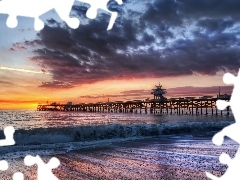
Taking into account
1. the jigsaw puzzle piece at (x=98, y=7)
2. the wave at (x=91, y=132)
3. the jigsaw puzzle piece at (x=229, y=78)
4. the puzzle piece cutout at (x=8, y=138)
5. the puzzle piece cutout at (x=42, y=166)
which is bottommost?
the wave at (x=91, y=132)

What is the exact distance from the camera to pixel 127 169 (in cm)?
Result: 727

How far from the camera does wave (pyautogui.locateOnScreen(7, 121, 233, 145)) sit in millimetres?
16875

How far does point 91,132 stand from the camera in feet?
62.5

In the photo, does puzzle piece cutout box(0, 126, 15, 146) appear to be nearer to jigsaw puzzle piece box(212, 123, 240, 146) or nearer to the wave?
jigsaw puzzle piece box(212, 123, 240, 146)

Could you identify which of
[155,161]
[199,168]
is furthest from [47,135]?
[199,168]

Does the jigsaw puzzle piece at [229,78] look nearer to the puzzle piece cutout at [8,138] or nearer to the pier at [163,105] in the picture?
the puzzle piece cutout at [8,138]

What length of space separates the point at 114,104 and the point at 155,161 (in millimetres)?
100759

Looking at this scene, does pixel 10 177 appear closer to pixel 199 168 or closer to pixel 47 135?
pixel 199 168

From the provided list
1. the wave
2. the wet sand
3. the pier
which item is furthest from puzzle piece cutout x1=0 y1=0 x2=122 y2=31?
the pier

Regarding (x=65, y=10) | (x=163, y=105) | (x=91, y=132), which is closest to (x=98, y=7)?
(x=65, y=10)

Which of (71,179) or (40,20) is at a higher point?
(40,20)

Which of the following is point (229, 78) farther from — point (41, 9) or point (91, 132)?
point (91, 132)

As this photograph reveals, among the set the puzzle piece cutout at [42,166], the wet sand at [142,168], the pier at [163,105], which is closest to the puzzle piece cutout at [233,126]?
the wet sand at [142,168]

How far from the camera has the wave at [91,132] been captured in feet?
55.4
